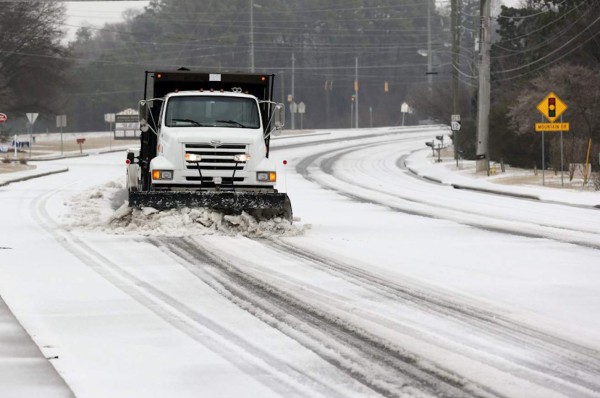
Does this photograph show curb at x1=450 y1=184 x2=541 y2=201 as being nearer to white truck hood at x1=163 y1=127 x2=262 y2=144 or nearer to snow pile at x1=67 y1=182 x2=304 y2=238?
white truck hood at x1=163 y1=127 x2=262 y2=144

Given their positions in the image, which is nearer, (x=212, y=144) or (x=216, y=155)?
(x=212, y=144)

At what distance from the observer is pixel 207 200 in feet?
61.9

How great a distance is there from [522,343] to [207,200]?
1042cm

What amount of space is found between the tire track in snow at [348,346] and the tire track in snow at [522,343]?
64 centimetres

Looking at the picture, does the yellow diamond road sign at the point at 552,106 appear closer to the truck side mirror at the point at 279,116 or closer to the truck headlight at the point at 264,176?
the truck side mirror at the point at 279,116

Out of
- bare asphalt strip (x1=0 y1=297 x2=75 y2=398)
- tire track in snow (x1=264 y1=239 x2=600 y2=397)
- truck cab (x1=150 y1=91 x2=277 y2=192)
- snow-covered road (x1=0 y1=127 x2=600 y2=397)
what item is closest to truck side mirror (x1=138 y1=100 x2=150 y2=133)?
truck cab (x1=150 y1=91 x2=277 y2=192)

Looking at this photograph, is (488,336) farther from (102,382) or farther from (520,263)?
(520,263)

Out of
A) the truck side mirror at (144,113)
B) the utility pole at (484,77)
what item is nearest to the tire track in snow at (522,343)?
the truck side mirror at (144,113)

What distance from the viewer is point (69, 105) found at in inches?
4587

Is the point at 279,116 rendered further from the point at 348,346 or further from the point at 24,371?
the point at 24,371

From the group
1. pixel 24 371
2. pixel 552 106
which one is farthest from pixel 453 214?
pixel 24 371

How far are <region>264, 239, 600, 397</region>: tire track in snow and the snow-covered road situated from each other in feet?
0.07

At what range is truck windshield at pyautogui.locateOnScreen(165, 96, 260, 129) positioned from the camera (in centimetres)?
2020

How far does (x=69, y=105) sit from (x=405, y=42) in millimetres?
45523
